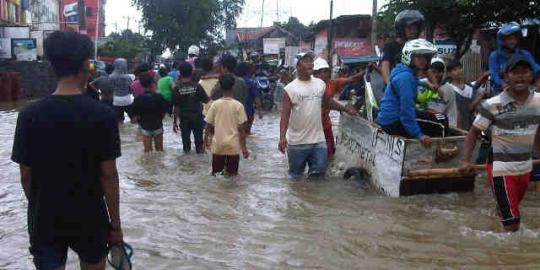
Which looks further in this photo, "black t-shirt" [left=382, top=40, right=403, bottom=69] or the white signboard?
the white signboard

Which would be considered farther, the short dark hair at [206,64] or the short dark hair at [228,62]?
the short dark hair at [206,64]

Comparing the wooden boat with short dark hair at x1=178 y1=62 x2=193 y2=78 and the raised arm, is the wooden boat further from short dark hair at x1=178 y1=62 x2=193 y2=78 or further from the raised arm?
short dark hair at x1=178 y1=62 x2=193 y2=78

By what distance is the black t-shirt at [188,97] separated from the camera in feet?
30.3

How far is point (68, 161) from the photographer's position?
2908 mm

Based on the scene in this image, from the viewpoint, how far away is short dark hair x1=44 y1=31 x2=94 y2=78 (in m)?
2.87

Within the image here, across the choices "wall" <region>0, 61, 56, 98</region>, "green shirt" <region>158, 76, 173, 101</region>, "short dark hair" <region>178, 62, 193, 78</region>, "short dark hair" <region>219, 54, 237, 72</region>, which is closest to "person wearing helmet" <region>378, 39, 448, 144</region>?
"short dark hair" <region>219, 54, 237, 72</region>

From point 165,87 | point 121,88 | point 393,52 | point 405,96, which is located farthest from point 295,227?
point 121,88

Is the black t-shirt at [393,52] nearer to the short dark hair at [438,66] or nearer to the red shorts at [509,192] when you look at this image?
the short dark hair at [438,66]

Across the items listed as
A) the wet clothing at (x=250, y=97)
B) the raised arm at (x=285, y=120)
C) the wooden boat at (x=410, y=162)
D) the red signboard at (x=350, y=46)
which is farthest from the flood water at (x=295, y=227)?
the red signboard at (x=350, y=46)

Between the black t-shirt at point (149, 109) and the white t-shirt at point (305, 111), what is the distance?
3022mm

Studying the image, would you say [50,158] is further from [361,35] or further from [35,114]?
[361,35]

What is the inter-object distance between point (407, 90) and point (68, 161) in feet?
12.4

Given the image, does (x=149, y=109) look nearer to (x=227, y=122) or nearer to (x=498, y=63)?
(x=227, y=122)

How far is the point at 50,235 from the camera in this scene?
2.94m
